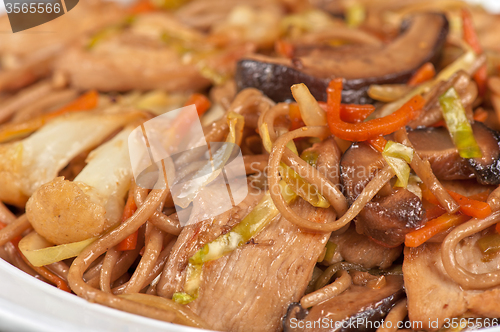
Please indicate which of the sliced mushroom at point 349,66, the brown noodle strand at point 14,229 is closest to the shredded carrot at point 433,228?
the sliced mushroom at point 349,66

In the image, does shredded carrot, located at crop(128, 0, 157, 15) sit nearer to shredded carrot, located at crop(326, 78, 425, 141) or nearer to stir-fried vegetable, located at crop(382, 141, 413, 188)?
shredded carrot, located at crop(326, 78, 425, 141)

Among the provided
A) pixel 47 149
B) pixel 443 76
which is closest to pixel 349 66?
pixel 443 76

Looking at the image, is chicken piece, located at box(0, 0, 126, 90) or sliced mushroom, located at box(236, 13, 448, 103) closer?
sliced mushroom, located at box(236, 13, 448, 103)

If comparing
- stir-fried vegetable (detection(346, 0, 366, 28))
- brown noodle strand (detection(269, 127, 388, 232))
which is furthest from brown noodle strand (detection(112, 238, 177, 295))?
stir-fried vegetable (detection(346, 0, 366, 28))

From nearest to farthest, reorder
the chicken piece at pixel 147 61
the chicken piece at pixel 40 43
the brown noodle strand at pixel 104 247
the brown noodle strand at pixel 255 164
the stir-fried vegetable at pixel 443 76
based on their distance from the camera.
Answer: the brown noodle strand at pixel 104 247, the brown noodle strand at pixel 255 164, the stir-fried vegetable at pixel 443 76, the chicken piece at pixel 147 61, the chicken piece at pixel 40 43

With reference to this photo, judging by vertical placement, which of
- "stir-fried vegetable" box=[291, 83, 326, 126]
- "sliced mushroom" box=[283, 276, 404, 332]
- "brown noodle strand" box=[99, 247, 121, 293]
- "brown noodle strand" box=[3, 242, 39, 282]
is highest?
"stir-fried vegetable" box=[291, 83, 326, 126]

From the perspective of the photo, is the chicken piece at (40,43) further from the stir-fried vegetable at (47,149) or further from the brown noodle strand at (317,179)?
the brown noodle strand at (317,179)

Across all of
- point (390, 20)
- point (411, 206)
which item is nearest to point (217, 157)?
point (411, 206)
